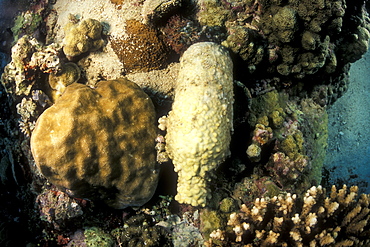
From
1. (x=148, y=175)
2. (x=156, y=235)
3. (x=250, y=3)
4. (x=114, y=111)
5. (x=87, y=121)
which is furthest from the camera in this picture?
(x=250, y=3)

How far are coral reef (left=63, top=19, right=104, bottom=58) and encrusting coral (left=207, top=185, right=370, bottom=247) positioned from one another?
3453 mm

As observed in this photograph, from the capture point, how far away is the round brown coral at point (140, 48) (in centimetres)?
390

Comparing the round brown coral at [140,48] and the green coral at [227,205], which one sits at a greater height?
the round brown coral at [140,48]

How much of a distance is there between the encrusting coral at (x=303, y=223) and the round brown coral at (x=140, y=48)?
2576 millimetres

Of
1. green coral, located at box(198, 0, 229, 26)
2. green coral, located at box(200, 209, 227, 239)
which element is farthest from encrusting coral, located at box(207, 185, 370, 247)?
green coral, located at box(198, 0, 229, 26)

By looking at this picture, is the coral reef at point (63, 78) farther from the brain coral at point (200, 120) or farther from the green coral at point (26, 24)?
the brain coral at point (200, 120)

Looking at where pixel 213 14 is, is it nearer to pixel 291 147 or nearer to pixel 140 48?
pixel 140 48

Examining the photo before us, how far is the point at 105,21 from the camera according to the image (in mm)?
4246

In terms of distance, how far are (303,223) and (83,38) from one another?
13.9 feet

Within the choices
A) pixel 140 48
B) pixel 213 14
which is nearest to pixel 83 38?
pixel 140 48

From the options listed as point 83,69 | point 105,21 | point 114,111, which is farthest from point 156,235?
point 105,21

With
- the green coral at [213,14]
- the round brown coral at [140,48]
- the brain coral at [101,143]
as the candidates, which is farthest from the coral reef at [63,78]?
the green coral at [213,14]

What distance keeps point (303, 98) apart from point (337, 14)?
1.74 m

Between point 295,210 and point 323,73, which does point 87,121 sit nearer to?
point 295,210
